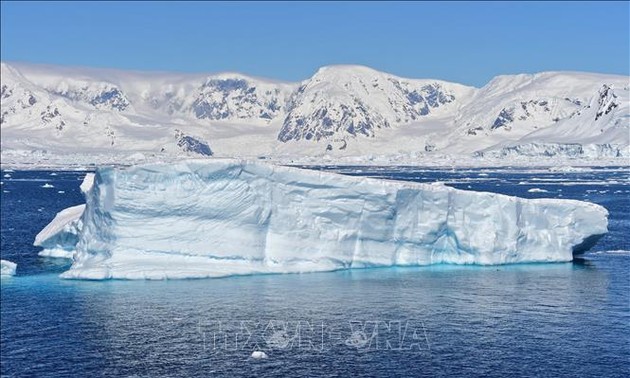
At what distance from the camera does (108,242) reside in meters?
44.7

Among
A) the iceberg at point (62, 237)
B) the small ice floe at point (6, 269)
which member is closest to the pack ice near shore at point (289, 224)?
the iceberg at point (62, 237)

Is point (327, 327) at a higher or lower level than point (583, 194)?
lower

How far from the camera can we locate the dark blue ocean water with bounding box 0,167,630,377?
29.6m

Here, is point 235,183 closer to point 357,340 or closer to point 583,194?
point 357,340

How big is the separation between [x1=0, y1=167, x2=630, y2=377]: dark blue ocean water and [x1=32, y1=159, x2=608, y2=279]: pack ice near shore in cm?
121

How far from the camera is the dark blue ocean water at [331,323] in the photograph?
29.6 meters

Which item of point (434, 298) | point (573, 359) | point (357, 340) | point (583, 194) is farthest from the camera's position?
point (583, 194)

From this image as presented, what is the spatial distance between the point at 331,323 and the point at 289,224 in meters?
12.2

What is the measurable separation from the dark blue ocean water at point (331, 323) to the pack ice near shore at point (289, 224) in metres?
1.21

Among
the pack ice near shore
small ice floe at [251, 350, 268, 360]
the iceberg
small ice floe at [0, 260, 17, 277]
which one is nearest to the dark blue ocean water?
small ice floe at [251, 350, 268, 360]

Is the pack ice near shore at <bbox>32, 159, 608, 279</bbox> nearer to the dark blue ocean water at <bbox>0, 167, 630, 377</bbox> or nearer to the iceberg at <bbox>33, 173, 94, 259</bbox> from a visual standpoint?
the dark blue ocean water at <bbox>0, 167, 630, 377</bbox>

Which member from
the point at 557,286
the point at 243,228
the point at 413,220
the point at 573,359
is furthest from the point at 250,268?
the point at 573,359

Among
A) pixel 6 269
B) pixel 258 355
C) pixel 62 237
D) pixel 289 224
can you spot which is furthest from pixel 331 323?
pixel 62 237

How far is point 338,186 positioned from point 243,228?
223 inches
